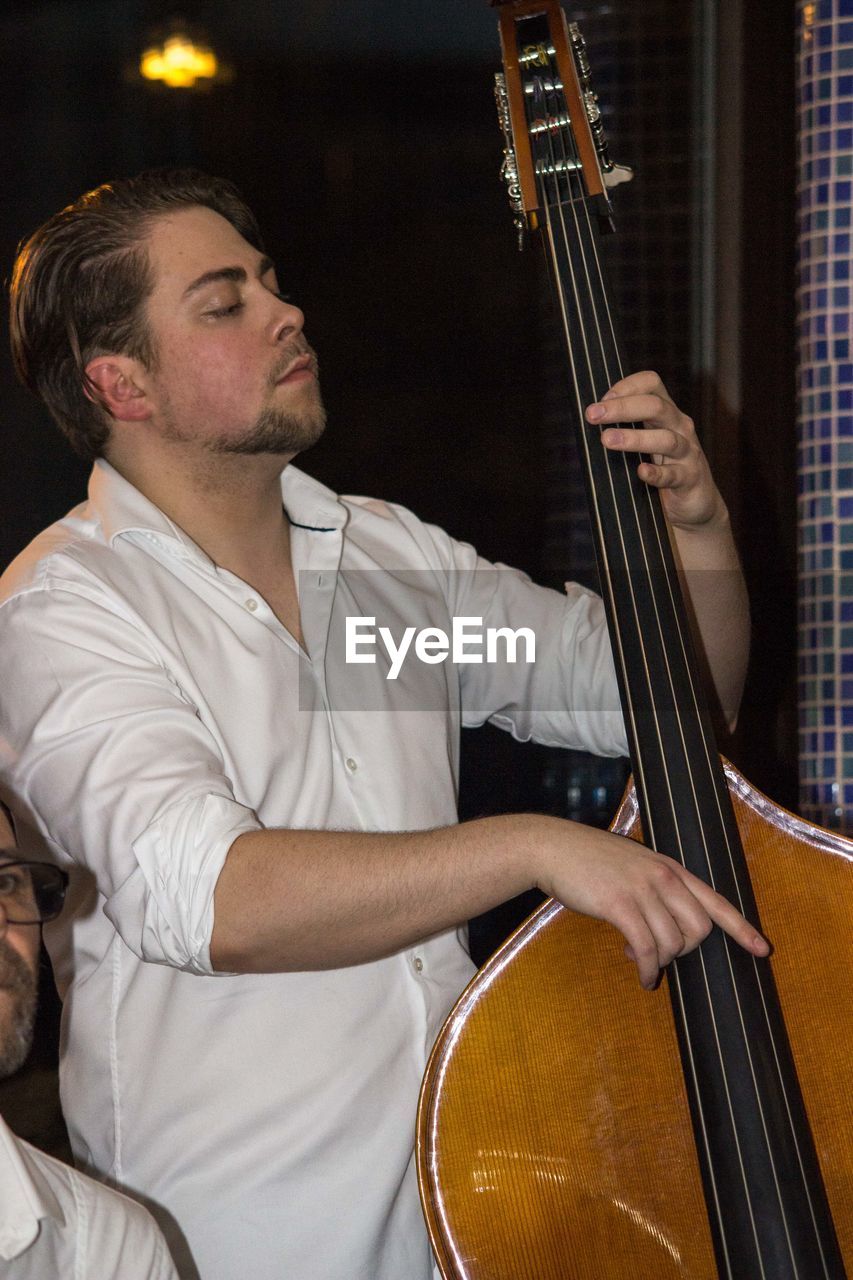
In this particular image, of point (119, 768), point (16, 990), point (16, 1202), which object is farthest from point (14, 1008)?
point (119, 768)

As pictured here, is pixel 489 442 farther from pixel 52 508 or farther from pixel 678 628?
pixel 678 628

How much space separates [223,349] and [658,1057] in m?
0.87

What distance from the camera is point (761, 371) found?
182 centimetres

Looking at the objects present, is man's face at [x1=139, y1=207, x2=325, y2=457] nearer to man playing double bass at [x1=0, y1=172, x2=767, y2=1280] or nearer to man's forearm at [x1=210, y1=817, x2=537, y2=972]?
man playing double bass at [x1=0, y1=172, x2=767, y2=1280]

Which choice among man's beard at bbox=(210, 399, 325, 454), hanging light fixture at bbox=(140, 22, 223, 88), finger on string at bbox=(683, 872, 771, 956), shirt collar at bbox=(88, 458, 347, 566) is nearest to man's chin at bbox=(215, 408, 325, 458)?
man's beard at bbox=(210, 399, 325, 454)

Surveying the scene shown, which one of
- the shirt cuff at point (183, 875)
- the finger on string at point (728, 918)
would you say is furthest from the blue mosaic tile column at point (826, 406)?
the shirt cuff at point (183, 875)

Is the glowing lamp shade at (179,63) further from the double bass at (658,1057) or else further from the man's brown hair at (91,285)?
the double bass at (658,1057)

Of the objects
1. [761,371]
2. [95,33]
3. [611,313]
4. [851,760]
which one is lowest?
[851,760]

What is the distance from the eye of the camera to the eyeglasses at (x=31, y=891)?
0.97 m

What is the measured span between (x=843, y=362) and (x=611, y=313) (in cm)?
56

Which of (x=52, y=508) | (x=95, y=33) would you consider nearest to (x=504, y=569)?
(x=52, y=508)

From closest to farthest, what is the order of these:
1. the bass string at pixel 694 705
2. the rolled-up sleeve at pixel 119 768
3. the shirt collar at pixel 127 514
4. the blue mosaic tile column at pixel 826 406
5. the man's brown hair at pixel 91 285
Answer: the bass string at pixel 694 705 → the rolled-up sleeve at pixel 119 768 → the shirt collar at pixel 127 514 → the man's brown hair at pixel 91 285 → the blue mosaic tile column at pixel 826 406

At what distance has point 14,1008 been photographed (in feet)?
3.17

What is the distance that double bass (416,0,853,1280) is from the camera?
3.25 feet
